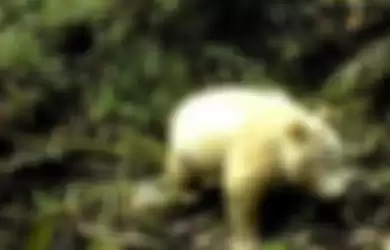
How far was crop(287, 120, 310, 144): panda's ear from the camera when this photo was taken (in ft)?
4.37

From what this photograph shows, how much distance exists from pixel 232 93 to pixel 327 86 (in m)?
0.39

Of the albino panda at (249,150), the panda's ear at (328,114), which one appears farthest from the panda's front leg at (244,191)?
the panda's ear at (328,114)

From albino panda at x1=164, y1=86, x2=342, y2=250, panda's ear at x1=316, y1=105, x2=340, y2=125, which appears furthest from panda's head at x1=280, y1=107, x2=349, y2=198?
panda's ear at x1=316, y1=105, x2=340, y2=125

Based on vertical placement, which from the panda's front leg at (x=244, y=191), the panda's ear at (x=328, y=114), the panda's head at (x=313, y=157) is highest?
the panda's ear at (x=328, y=114)

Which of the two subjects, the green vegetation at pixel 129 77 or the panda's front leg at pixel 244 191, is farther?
the green vegetation at pixel 129 77

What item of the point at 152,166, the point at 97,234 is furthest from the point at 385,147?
the point at 97,234

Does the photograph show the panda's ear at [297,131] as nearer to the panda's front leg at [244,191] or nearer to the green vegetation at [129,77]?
the panda's front leg at [244,191]

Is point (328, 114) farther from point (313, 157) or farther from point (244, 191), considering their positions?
point (244, 191)

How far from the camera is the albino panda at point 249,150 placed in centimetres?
132

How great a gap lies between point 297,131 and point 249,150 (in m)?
0.10

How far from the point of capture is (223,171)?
1.36 meters

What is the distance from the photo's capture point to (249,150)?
1316 millimetres

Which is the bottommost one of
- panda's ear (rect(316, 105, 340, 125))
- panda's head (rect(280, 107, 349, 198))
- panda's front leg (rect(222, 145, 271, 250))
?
panda's front leg (rect(222, 145, 271, 250))

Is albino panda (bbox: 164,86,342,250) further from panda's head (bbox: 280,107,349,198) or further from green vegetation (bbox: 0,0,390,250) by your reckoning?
green vegetation (bbox: 0,0,390,250)
